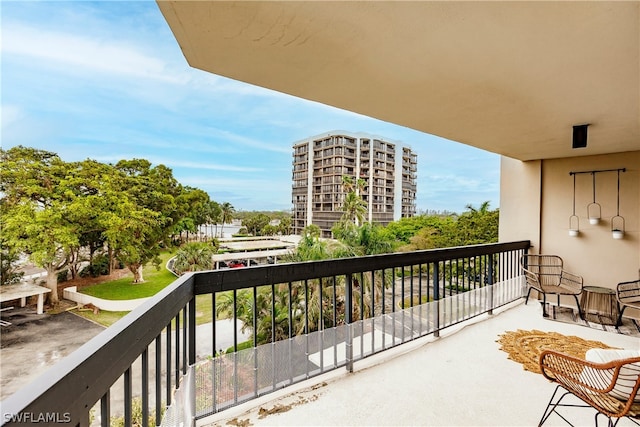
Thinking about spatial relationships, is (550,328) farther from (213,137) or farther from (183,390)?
(213,137)

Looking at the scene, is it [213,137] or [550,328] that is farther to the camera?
[213,137]

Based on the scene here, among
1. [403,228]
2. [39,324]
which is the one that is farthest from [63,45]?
[403,228]

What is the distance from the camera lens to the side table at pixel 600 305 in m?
3.60

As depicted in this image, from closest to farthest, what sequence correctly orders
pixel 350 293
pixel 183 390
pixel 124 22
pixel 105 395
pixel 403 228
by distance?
pixel 105 395 → pixel 183 390 → pixel 350 293 → pixel 124 22 → pixel 403 228

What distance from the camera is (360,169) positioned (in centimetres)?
3073

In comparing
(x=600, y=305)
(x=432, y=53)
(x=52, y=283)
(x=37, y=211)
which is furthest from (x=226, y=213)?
(x=432, y=53)

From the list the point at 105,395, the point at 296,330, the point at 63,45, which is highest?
the point at 63,45

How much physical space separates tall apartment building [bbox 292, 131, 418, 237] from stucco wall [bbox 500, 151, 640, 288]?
79.3 feet

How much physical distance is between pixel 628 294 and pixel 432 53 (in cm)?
405

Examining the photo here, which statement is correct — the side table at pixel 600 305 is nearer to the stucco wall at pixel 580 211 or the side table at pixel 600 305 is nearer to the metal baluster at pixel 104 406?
the stucco wall at pixel 580 211

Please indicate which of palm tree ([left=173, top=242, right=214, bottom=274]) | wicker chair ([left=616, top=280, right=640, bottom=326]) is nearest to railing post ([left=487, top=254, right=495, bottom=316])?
wicker chair ([left=616, top=280, right=640, bottom=326])

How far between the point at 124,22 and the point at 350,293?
10.3 meters

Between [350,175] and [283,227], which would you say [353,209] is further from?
[350,175]

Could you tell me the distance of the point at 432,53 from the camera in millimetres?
1461
